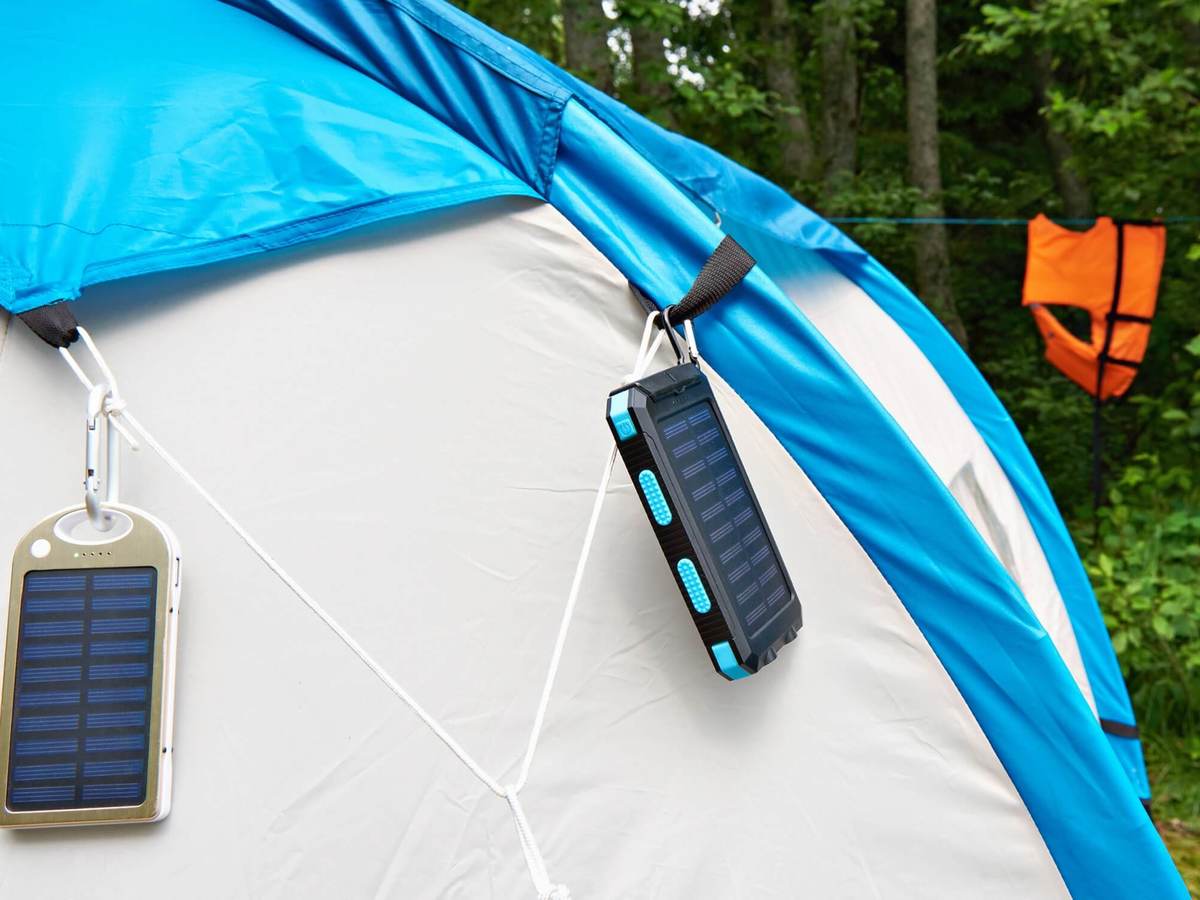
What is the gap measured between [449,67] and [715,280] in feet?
1.40

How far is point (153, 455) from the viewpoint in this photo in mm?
1111

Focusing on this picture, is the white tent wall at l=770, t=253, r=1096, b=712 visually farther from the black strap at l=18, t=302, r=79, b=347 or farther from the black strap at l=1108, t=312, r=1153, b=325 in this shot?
the black strap at l=1108, t=312, r=1153, b=325

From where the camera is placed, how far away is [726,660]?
1.14 meters

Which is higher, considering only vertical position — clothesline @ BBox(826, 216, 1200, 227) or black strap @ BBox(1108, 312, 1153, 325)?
clothesline @ BBox(826, 216, 1200, 227)

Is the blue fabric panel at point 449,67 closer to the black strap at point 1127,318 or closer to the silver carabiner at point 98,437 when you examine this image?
the silver carabiner at point 98,437

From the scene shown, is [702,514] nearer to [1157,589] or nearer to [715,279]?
[715,279]

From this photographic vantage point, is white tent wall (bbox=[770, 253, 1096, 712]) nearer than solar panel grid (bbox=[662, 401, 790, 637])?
No

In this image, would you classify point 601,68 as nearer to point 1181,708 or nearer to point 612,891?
point 1181,708

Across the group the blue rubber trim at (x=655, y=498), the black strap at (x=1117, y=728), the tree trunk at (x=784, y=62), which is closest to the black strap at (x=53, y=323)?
the blue rubber trim at (x=655, y=498)

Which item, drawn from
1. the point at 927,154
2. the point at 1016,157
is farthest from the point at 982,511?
the point at 1016,157

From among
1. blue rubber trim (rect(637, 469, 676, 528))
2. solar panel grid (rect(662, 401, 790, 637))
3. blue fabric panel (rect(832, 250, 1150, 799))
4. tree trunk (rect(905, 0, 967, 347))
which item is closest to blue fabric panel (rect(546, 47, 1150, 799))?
blue fabric panel (rect(832, 250, 1150, 799))

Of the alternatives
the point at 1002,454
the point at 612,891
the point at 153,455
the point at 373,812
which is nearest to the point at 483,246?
the point at 153,455

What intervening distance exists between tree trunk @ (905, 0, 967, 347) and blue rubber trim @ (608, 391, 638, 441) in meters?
5.00

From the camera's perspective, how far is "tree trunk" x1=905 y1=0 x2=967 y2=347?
570 cm
